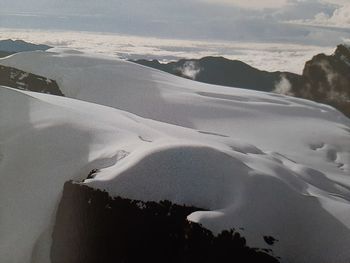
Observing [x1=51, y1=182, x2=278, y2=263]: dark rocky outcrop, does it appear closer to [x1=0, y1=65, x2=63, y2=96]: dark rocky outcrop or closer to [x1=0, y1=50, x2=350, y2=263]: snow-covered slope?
[x1=0, y1=50, x2=350, y2=263]: snow-covered slope

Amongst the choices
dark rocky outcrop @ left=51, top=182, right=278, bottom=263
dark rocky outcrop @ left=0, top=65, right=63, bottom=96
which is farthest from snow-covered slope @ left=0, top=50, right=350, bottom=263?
dark rocky outcrop @ left=0, top=65, right=63, bottom=96

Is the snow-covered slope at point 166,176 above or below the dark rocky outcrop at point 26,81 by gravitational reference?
above

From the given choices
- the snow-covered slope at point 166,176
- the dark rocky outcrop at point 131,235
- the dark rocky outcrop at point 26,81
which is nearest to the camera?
the dark rocky outcrop at point 131,235

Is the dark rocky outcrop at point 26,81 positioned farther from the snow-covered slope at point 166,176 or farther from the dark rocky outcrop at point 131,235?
the dark rocky outcrop at point 131,235

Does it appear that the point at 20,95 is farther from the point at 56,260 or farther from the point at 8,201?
the point at 56,260

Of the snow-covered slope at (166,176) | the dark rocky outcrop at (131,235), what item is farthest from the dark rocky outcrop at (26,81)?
the dark rocky outcrop at (131,235)

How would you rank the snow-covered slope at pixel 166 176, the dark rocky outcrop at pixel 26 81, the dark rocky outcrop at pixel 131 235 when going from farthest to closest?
the dark rocky outcrop at pixel 26 81
the snow-covered slope at pixel 166 176
the dark rocky outcrop at pixel 131 235

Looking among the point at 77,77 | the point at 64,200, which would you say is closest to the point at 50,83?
the point at 77,77

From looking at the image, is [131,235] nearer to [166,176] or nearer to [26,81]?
[166,176]
